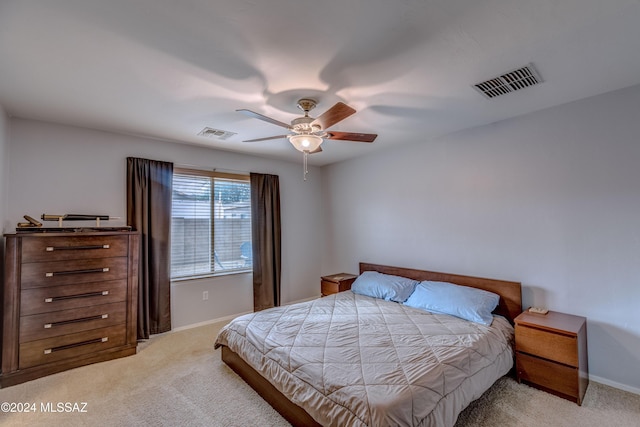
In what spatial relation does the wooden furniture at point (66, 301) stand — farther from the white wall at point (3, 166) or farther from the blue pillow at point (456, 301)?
the blue pillow at point (456, 301)

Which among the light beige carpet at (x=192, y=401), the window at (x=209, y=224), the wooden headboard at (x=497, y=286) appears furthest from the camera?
the window at (x=209, y=224)

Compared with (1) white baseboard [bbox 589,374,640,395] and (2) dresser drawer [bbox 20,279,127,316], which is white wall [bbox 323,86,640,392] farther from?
(2) dresser drawer [bbox 20,279,127,316]

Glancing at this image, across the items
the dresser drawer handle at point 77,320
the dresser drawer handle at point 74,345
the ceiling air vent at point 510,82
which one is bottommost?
the dresser drawer handle at point 74,345

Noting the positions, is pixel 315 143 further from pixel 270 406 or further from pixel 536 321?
pixel 536 321

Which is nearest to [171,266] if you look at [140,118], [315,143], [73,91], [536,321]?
[140,118]

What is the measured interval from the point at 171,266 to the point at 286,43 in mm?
3240

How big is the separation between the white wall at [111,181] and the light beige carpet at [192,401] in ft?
4.01

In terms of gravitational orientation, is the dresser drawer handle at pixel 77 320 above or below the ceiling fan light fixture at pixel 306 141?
below

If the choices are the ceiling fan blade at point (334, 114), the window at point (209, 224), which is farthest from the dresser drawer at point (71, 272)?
the ceiling fan blade at point (334, 114)

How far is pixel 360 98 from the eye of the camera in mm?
2500

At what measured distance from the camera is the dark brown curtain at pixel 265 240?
446 centimetres

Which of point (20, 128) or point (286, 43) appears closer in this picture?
point (286, 43)

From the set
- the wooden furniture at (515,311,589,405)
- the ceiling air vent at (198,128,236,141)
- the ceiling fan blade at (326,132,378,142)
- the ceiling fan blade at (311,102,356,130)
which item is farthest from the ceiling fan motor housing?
the wooden furniture at (515,311,589,405)

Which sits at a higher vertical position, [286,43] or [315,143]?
[286,43]
